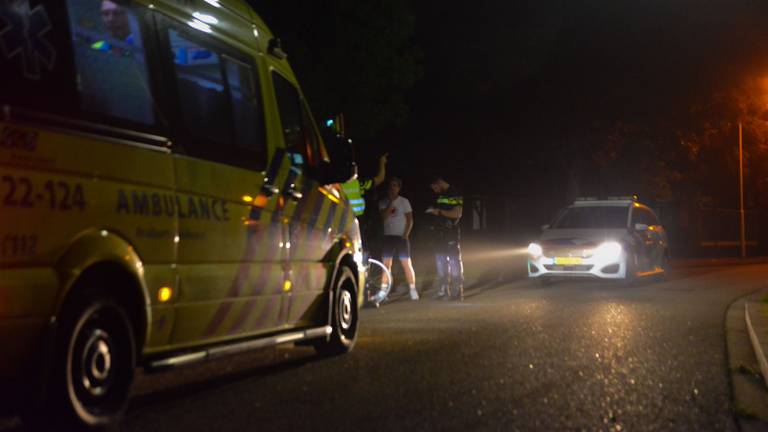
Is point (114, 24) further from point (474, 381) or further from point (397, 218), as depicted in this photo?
point (397, 218)

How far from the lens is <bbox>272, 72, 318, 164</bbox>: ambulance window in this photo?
8656 millimetres

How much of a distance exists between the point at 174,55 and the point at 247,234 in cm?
136

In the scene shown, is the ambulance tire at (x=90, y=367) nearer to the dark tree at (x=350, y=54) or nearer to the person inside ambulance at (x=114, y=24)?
the person inside ambulance at (x=114, y=24)

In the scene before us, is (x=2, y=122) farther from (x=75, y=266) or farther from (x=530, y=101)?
(x=530, y=101)

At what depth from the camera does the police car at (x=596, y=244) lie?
18.7 metres

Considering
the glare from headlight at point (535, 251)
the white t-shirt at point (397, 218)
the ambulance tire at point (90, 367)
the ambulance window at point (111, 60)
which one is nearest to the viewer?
the ambulance tire at point (90, 367)

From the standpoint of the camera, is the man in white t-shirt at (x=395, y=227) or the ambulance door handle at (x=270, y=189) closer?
the ambulance door handle at (x=270, y=189)

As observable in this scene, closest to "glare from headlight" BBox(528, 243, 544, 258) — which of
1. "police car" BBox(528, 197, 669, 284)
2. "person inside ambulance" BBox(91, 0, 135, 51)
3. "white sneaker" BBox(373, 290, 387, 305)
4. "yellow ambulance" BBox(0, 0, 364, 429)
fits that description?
"police car" BBox(528, 197, 669, 284)

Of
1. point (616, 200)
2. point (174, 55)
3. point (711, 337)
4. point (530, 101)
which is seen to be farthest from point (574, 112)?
point (174, 55)

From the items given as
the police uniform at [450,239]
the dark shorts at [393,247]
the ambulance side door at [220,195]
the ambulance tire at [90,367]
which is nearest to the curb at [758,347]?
the ambulance side door at [220,195]

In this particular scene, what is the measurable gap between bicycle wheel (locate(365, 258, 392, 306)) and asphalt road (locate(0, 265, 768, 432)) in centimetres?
182

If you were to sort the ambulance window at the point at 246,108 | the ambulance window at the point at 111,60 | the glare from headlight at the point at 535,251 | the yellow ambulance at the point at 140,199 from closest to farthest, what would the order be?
the yellow ambulance at the point at 140,199 → the ambulance window at the point at 111,60 → the ambulance window at the point at 246,108 → the glare from headlight at the point at 535,251

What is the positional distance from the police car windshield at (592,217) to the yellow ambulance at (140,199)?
11655mm

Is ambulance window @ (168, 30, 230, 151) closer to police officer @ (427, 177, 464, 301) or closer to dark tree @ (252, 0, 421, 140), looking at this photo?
police officer @ (427, 177, 464, 301)
